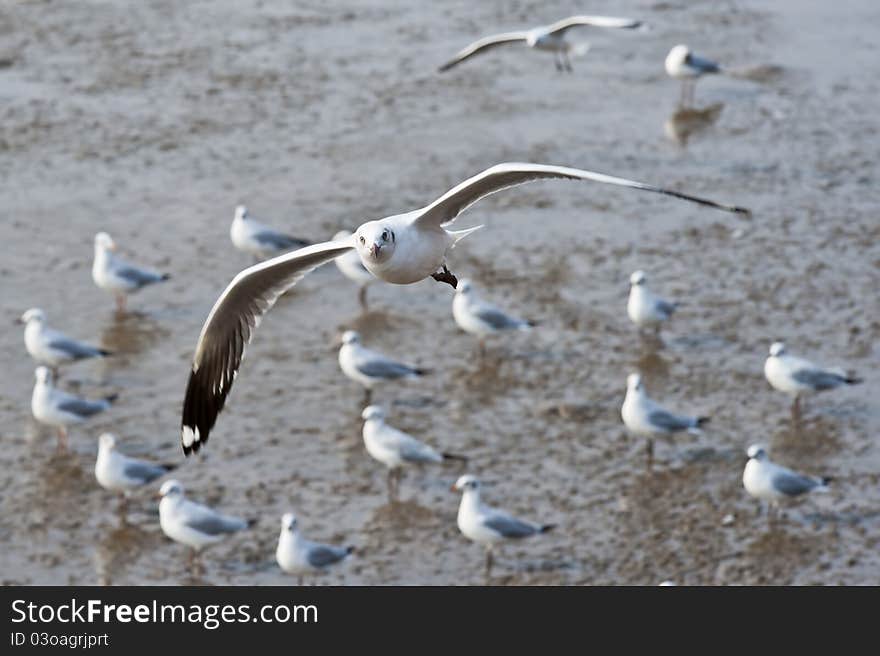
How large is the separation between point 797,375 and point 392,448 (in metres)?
3.30

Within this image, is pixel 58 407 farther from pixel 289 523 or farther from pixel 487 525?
pixel 487 525

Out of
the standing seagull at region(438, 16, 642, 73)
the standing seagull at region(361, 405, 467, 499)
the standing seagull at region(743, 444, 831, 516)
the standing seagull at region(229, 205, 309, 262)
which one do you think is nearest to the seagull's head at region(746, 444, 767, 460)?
the standing seagull at region(743, 444, 831, 516)

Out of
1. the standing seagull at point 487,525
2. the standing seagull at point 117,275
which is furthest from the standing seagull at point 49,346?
the standing seagull at point 487,525

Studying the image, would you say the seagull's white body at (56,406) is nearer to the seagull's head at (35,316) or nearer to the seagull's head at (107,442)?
the seagull's head at (107,442)

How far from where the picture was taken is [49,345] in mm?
14125

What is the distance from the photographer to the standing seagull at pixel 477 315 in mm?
14422

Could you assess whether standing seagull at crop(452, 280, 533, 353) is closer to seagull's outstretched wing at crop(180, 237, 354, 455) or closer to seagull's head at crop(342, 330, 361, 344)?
seagull's head at crop(342, 330, 361, 344)

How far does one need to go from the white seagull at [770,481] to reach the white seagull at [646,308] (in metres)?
2.46

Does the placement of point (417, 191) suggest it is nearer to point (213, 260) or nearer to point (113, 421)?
point (213, 260)

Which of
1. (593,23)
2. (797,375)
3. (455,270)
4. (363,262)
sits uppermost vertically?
(363,262)

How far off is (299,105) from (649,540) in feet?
30.7

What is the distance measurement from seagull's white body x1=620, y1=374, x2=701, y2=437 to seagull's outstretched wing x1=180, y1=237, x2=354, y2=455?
173 inches

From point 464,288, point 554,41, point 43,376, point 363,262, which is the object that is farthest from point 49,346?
point 554,41

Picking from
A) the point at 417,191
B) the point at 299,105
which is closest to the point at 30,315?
the point at 417,191
